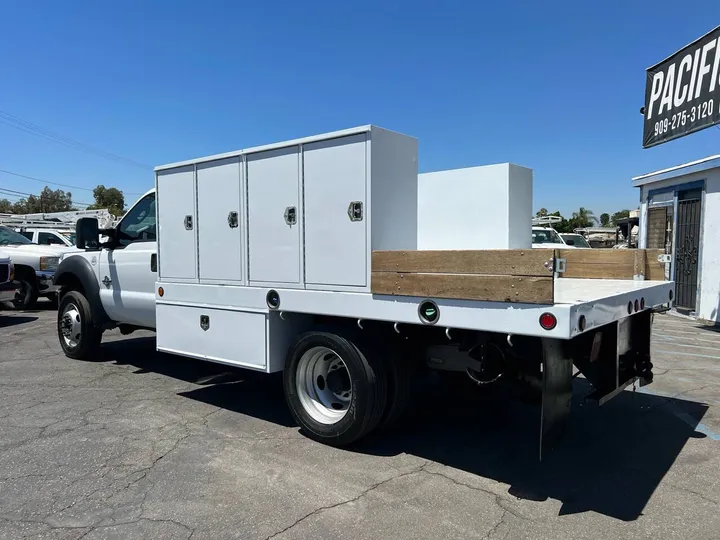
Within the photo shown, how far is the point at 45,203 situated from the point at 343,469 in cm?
8899

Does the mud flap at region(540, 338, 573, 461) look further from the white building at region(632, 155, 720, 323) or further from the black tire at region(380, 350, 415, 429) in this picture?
the white building at region(632, 155, 720, 323)

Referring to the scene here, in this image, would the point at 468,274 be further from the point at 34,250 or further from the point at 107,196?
the point at 107,196

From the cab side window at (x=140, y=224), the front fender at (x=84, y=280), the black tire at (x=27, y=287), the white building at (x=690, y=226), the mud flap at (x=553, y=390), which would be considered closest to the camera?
the mud flap at (x=553, y=390)

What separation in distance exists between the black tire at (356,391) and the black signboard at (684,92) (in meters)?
9.22

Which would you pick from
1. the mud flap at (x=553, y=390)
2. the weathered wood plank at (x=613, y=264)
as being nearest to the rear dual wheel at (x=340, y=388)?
the mud flap at (x=553, y=390)

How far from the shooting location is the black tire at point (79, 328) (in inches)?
291

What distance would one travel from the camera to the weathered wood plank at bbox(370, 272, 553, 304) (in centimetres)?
314

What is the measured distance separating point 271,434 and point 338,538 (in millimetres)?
1817

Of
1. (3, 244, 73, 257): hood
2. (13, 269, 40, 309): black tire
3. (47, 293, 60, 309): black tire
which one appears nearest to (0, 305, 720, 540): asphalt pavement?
(3, 244, 73, 257): hood

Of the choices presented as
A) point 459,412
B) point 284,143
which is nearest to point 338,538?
point 459,412

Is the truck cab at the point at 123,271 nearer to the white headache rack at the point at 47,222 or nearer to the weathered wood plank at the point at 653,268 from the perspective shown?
the weathered wood plank at the point at 653,268

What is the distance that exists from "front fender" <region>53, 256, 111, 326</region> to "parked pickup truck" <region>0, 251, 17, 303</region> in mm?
5350

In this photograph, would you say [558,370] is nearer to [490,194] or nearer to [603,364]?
[603,364]

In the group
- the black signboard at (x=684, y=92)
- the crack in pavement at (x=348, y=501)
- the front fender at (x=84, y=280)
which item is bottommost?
the crack in pavement at (x=348, y=501)
